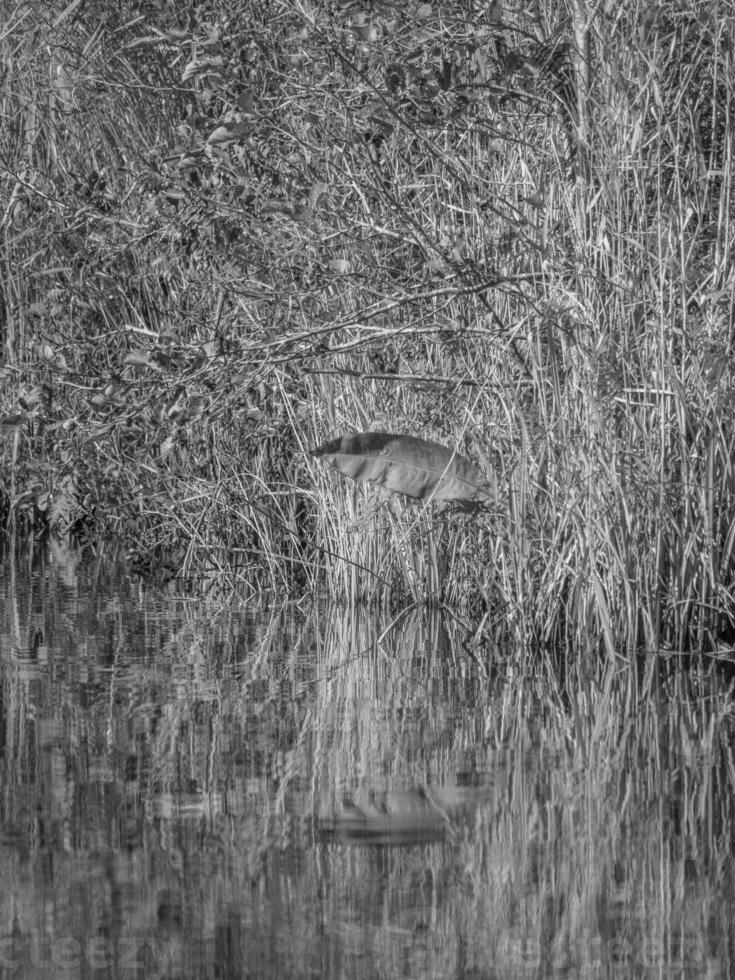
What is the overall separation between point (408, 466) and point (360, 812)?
2.08 metres

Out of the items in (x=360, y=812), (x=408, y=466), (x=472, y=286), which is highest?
(x=472, y=286)

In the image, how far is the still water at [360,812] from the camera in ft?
7.65

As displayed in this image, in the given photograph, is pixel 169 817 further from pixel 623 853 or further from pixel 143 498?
pixel 143 498

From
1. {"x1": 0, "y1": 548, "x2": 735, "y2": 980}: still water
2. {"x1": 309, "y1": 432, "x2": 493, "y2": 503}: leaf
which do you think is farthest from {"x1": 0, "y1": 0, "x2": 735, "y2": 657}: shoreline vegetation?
{"x1": 0, "y1": 548, "x2": 735, "y2": 980}: still water

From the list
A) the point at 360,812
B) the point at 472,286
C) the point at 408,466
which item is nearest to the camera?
the point at 360,812

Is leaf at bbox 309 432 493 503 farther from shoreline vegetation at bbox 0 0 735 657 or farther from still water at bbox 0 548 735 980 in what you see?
still water at bbox 0 548 735 980

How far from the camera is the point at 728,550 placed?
4.50m

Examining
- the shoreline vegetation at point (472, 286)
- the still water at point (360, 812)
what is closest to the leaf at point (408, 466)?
the shoreline vegetation at point (472, 286)

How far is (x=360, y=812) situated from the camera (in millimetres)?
3043

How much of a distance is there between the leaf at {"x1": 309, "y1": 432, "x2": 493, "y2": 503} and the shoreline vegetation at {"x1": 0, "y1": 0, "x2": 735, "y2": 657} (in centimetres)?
10

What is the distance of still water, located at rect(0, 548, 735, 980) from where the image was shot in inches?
91.8

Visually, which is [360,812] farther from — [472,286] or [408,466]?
[472,286]

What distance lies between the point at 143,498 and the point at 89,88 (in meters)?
1.85

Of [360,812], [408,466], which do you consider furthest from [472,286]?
[360,812]
